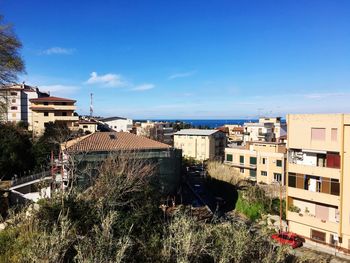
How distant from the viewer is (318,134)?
21.5 m

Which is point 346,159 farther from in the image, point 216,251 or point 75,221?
point 75,221

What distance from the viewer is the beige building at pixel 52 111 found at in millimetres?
44594

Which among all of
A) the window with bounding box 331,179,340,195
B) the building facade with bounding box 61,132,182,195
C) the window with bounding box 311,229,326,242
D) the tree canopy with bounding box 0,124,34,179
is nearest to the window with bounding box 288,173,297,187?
the window with bounding box 331,179,340,195

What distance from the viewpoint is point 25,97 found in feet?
177

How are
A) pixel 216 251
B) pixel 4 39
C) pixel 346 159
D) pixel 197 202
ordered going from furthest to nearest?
1. pixel 197 202
2. pixel 346 159
3. pixel 4 39
4. pixel 216 251

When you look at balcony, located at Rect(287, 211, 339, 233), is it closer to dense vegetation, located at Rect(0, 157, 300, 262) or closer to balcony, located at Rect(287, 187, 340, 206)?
balcony, located at Rect(287, 187, 340, 206)

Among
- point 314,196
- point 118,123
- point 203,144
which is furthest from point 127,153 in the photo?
point 118,123

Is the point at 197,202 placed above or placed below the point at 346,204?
below

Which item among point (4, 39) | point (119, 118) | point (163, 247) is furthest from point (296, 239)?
point (119, 118)

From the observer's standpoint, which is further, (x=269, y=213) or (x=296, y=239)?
(x=269, y=213)

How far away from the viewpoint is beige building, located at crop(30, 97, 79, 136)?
146 feet

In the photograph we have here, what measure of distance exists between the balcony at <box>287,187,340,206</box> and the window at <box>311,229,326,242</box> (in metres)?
2.36

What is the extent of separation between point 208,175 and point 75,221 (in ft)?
105

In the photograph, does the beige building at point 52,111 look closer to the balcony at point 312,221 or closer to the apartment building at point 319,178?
the apartment building at point 319,178
